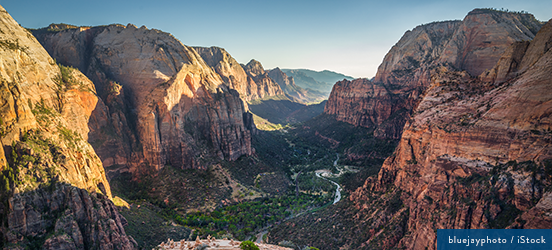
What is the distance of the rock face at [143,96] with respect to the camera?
222 feet

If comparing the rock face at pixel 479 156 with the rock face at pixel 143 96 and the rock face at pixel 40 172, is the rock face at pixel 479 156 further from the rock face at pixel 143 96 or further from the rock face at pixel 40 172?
the rock face at pixel 143 96

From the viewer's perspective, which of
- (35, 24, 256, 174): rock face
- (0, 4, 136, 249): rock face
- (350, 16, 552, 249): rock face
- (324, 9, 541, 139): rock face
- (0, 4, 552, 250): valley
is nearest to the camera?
(350, 16, 552, 249): rock face

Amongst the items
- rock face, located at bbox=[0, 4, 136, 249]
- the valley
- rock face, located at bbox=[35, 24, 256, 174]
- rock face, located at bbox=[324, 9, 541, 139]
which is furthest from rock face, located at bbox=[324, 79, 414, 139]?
rock face, located at bbox=[0, 4, 136, 249]

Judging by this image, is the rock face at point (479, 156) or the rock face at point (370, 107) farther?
the rock face at point (370, 107)

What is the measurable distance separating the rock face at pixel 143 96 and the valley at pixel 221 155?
377mm

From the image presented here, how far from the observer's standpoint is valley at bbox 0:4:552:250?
29.9 metres

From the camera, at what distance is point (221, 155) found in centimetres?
8556

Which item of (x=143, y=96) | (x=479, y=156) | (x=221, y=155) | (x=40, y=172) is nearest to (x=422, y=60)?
(x=479, y=156)

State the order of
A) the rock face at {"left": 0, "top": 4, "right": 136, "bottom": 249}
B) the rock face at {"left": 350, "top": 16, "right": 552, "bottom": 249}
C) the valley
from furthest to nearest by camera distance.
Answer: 1. the rock face at {"left": 0, "top": 4, "right": 136, "bottom": 249}
2. the valley
3. the rock face at {"left": 350, "top": 16, "right": 552, "bottom": 249}

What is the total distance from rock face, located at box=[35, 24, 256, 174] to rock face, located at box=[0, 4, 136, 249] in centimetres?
1855

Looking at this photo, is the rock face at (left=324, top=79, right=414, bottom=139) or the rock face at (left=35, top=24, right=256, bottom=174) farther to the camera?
the rock face at (left=324, top=79, right=414, bottom=139)

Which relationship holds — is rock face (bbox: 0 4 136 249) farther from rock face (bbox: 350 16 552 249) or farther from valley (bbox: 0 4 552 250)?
rock face (bbox: 350 16 552 249)

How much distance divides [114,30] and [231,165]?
5973 cm

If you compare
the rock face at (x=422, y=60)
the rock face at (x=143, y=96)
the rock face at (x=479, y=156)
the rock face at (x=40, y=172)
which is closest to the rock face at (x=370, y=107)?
the rock face at (x=422, y=60)
